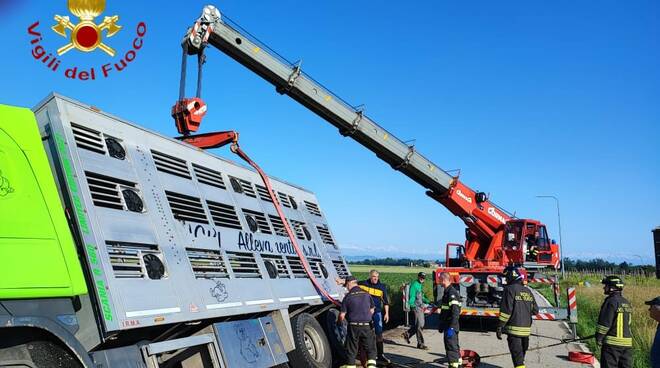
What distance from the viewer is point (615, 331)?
24.2ft

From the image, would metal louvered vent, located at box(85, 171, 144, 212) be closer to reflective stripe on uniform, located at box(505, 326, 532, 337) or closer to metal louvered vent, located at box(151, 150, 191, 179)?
metal louvered vent, located at box(151, 150, 191, 179)

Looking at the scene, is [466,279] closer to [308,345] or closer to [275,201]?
[308,345]

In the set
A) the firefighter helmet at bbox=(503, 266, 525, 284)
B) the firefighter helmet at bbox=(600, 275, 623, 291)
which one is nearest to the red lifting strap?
the firefighter helmet at bbox=(503, 266, 525, 284)

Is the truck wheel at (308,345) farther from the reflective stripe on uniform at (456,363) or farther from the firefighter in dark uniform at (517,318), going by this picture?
the firefighter in dark uniform at (517,318)

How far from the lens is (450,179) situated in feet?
52.7

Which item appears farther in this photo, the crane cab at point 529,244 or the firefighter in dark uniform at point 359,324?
the crane cab at point 529,244

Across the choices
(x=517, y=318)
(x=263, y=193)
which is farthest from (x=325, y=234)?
(x=517, y=318)

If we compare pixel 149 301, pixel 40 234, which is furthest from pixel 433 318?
pixel 40 234

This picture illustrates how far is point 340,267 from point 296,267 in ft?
6.74

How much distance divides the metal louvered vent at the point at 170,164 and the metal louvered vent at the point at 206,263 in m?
1.01

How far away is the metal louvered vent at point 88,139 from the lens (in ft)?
17.5

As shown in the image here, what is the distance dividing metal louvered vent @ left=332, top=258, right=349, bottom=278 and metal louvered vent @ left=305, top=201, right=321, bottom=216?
99 centimetres

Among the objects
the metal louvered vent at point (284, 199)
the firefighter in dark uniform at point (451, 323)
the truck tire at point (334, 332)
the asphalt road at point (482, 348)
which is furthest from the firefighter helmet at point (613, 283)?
the metal louvered vent at point (284, 199)

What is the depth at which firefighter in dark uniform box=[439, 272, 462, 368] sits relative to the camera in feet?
29.3
